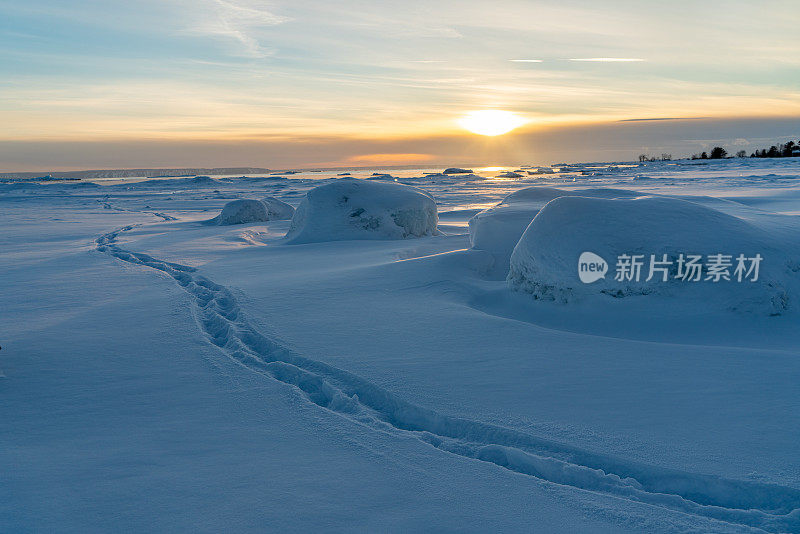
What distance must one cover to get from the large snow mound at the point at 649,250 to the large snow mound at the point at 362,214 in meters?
4.92

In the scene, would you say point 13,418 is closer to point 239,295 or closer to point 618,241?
point 239,295

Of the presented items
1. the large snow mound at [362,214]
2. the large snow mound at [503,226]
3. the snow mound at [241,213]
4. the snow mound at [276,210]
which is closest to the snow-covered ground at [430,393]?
the large snow mound at [503,226]

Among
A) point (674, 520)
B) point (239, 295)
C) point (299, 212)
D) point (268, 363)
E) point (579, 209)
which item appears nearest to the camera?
point (674, 520)

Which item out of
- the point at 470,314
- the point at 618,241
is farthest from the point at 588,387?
the point at 618,241

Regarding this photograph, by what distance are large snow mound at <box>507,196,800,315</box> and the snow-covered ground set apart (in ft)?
0.07

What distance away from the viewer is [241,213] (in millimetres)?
14859

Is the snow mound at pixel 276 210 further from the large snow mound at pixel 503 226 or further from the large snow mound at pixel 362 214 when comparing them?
the large snow mound at pixel 503 226

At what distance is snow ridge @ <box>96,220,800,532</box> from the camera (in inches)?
85.3

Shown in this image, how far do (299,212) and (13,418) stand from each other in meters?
8.04

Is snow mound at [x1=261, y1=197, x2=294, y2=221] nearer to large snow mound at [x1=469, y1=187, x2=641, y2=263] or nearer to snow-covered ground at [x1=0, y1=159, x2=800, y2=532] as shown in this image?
large snow mound at [x1=469, y1=187, x2=641, y2=263]

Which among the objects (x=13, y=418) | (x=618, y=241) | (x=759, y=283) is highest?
(x=618, y=241)

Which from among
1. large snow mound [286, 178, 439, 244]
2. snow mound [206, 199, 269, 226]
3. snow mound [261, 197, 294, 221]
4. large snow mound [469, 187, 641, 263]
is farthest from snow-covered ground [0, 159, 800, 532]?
snow mound [261, 197, 294, 221]

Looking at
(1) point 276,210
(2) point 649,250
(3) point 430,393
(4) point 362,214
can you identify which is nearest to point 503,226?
(2) point 649,250

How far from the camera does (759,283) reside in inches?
179
